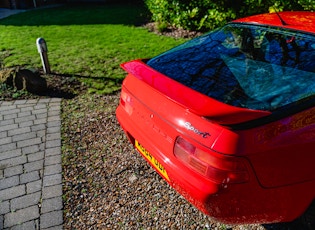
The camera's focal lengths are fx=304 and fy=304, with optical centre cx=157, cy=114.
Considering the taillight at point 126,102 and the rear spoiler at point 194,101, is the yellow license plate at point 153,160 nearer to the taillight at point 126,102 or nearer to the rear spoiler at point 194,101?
the taillight at point 126,102

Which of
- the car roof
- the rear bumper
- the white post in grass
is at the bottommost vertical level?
the white post in grass

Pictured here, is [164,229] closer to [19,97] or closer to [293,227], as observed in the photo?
[293,227]

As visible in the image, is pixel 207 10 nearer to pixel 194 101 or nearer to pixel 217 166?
pixel 194 101

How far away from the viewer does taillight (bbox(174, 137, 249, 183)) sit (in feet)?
6.27

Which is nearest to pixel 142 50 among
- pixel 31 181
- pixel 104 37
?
pixel 104 37

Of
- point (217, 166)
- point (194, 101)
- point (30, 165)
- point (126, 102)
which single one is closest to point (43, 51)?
point (30, 165)

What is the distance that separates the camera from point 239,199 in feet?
6.46

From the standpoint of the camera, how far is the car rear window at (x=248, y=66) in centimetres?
219

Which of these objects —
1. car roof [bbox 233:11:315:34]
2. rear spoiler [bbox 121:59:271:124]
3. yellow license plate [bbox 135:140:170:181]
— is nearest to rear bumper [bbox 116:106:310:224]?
yellow license plate [bbox 135:140:170:181]

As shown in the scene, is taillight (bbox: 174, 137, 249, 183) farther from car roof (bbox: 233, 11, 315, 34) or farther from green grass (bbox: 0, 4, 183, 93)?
green grass (bbox: 0, 4, 183, 93)

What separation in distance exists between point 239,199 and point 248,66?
1.17 meters

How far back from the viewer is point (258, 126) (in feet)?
6.25

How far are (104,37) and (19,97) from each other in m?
4.26

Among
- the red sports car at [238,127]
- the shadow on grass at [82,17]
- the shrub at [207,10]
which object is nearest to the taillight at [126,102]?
the red sports car at [238,127]
